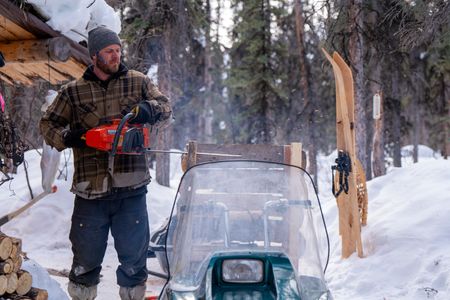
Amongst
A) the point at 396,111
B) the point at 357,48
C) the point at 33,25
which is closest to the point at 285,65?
the point at 396,111

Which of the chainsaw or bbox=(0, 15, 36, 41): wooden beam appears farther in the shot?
bbox=(0, 15, 36, 41): wooden beam

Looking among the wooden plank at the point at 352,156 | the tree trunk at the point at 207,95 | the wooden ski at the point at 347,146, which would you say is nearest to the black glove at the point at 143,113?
the wooden ski at the point at 347,146

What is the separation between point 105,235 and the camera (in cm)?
345

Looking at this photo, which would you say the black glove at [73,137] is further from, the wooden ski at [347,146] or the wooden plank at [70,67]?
the wooden ski at [347,146]

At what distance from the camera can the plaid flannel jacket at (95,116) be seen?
343 centimetres

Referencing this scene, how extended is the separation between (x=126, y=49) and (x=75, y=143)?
9.23m

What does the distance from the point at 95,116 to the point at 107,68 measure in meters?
0.37

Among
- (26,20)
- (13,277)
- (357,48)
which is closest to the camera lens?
(13,277)

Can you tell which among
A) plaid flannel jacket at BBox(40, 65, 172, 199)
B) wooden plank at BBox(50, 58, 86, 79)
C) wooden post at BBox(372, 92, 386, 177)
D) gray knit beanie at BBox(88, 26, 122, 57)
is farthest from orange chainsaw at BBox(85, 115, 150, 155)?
wooden post at BBox(372, 92, 386, 177)

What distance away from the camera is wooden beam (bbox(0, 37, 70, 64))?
15.6 feet

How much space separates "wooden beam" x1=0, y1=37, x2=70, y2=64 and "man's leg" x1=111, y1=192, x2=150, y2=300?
2.12 m

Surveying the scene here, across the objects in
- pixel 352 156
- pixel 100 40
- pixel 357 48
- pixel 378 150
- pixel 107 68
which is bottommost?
pixel 352 156

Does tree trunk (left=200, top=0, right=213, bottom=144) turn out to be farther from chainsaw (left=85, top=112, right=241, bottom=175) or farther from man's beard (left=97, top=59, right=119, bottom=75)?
chainsaw (left=85, top=112, right=241, bottom=175)

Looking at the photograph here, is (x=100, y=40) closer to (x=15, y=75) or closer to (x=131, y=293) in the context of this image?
(x=131, y=293)
